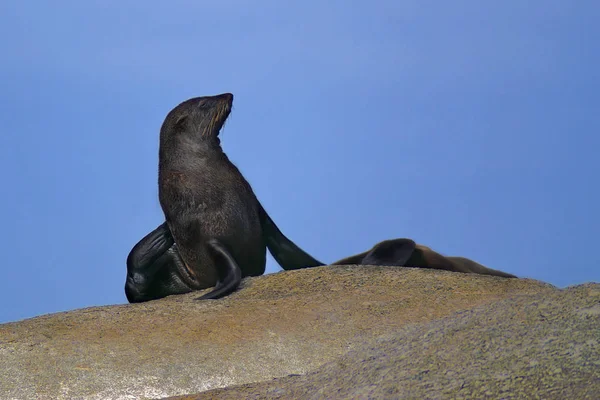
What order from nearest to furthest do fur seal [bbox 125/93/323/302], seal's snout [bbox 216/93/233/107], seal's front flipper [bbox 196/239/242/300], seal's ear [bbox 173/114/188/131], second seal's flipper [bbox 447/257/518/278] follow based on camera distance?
1. seal's front flipper [bbox 196/239/242/300]
2. fur seal [bbox 125/93/323/302]
3. seal's ear [bbox 173/114/188/131]
4. seal's snout [bbox 216/93/233/107]
5. second seal's flipper [bbox 447/257/518/278]

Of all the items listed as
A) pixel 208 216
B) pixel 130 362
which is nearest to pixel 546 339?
pixel 130 362

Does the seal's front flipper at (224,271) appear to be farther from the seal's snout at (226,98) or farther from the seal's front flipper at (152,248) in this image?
the seal's snout at (226,98)

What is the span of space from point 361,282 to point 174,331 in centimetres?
167

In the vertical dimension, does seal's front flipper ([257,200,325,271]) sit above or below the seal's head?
below

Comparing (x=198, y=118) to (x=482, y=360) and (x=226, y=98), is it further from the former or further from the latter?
(x=482, y=360)

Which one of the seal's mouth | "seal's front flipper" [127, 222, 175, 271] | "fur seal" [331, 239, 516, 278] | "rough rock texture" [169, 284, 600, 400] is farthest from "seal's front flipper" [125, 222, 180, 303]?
"rough rock texture" [169, 284, 600, 400]

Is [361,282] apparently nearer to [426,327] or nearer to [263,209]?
[263,209]

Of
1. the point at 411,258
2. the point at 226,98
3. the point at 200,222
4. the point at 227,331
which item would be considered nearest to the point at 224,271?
the point at 200,222

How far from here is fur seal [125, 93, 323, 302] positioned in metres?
8.98

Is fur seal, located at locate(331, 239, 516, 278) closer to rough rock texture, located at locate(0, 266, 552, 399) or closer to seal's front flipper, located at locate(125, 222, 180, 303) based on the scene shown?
rough rock texture, located at locate(0, 266, 552, 399)

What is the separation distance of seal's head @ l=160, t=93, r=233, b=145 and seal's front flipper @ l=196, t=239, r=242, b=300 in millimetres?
1114

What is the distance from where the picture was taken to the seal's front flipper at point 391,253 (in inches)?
372

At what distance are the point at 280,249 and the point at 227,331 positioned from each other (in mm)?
2606

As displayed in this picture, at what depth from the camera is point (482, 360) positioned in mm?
4793
